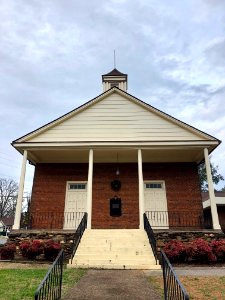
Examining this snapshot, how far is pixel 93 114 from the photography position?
1462cm

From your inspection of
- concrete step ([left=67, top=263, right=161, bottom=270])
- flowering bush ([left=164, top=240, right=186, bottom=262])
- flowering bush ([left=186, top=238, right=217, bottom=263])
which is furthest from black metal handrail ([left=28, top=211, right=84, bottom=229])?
flowering bush ([left=186, top=238, right=217, bottom=263])

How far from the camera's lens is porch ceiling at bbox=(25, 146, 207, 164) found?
44.5 ft

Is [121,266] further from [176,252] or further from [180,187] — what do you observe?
[180,187]

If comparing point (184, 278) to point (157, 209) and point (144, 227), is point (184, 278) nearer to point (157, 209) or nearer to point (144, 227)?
point (144, 227)

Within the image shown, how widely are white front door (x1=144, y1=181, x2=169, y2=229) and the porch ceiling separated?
144 centimetres

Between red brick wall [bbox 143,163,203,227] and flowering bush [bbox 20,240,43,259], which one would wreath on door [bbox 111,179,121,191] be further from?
flowering bush [bbox 20,240,43,259]

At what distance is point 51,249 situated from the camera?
978cm

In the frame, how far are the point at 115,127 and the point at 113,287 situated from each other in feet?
30.3

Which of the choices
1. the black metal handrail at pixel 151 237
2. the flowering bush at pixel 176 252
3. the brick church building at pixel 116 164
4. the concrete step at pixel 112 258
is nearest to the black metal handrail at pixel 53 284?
the concrete step at pixel 112 258

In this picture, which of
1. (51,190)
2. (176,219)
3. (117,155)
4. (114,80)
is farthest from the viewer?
(114,80)

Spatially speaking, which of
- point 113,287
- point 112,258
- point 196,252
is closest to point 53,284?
point 113,287

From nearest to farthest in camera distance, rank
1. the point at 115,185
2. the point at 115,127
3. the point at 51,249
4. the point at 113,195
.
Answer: the point at 51,249
the point at 115,127
the point at 113,195
the point at 115,185

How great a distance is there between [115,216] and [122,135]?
4.35 m

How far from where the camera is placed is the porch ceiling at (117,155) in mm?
13578
